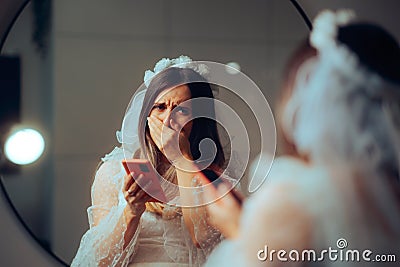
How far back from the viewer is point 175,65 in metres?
1.28

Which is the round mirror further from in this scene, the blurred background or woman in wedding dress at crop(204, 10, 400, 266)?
woman in wedding dress at crop(204, 10, 400, 266)

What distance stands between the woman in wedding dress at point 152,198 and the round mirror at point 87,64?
0.03 meters

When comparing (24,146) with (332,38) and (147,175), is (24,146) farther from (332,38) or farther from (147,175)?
(332,38)

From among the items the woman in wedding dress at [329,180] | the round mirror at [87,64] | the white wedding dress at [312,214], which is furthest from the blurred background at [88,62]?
the white wedding dress at [312,214]

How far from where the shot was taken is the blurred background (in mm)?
1263

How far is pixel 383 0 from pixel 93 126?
75cm

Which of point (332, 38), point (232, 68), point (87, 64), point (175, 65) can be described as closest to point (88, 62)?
point (87, 64)

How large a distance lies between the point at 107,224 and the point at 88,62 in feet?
1.22

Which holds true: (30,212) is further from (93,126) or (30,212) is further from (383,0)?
(383,0)

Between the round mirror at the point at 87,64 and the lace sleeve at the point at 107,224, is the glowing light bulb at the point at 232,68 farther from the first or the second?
the lace sleeve at the point at 107,224

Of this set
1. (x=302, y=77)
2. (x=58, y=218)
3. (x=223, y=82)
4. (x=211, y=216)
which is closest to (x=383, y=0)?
(x=302, y=77)

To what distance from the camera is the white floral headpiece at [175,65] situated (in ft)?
4.20

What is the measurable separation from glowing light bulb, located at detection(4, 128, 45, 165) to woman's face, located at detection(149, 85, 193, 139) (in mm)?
268

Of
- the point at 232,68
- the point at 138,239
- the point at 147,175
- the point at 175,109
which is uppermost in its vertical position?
the point at 232,68
